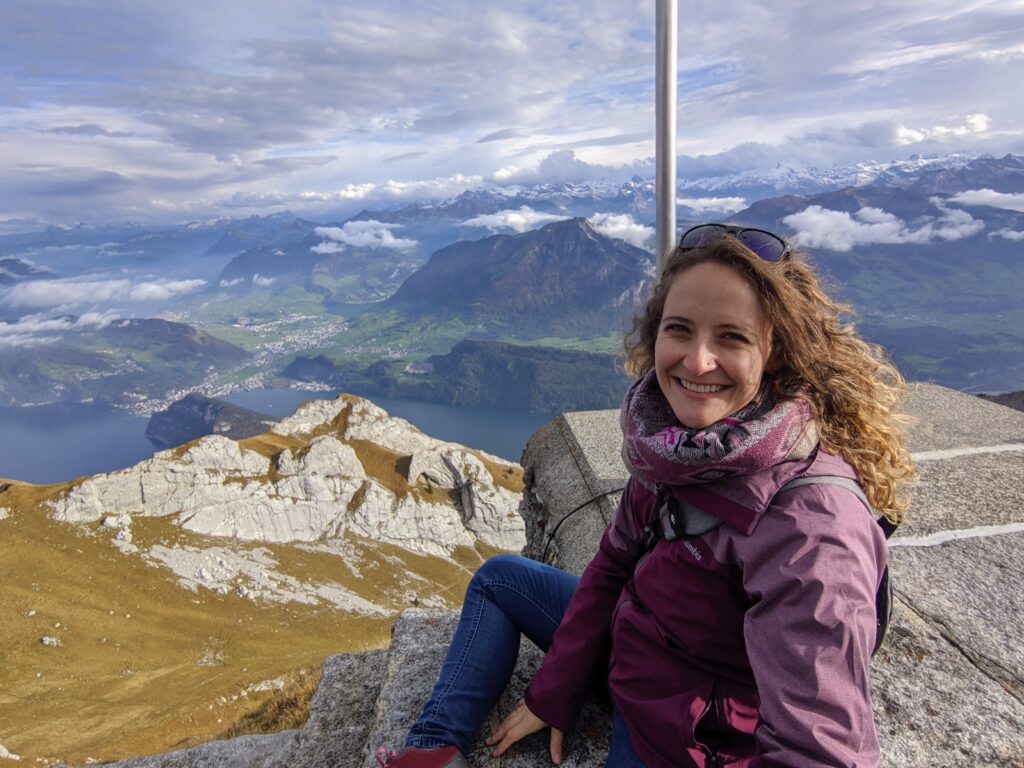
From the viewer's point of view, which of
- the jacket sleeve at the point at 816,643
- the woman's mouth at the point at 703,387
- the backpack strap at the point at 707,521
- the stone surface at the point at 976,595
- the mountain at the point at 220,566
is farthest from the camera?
the mountain at the point at 220,566

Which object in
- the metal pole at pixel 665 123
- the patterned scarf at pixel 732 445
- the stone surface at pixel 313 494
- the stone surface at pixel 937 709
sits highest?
the metal pole at pixel 665 123

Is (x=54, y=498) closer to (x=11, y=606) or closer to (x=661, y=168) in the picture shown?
(x=11, y=606)

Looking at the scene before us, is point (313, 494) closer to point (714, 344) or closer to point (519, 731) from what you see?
point (519, 731)

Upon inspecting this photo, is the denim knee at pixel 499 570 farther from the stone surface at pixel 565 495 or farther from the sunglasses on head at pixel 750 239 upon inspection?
the sunglasses on head at pixel 750 239

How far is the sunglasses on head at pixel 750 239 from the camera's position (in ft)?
9.05

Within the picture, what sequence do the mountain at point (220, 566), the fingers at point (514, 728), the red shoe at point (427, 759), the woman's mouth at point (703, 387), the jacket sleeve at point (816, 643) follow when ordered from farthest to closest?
the mountain at point (220, 566) < the fingers at point (514, 728) < the red shoe at point (427, 759) < the woman's mouth at point (703, 387) < the jacket sleeve at point (816, 643)

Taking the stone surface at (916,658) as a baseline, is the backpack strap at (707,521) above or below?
above

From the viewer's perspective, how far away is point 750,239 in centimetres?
280

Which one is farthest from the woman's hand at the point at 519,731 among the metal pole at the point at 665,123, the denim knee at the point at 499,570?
the metal pole at the point at 665,123

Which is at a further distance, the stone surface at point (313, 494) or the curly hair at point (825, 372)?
the stone surface at point (313, 494)

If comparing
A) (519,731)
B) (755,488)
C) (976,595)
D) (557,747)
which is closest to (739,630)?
(755,488)

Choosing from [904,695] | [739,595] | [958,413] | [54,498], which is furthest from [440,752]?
[54,498]

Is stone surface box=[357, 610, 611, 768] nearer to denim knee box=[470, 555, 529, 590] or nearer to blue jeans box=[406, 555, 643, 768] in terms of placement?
blue jeans box=[406, 555, 643, 768]

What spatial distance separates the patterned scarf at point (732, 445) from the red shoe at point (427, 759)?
1.93m
